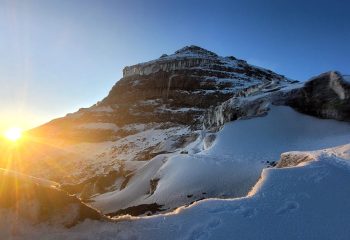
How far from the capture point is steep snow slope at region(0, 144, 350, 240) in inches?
345

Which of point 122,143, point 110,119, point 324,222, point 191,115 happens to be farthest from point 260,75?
point 324,222

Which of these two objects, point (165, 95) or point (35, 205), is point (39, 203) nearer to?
point (35, 205)

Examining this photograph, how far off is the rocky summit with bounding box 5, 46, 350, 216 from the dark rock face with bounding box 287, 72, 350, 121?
0.25 ft

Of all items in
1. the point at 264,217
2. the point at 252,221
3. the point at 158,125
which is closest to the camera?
the point at 252,221

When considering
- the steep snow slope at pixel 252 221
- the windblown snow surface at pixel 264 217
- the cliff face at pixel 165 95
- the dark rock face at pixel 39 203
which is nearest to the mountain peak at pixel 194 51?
the cliff face at pixel 165 95

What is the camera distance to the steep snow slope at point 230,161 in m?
20.4

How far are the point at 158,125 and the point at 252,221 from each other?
86.4 m

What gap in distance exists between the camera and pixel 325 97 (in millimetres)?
31078

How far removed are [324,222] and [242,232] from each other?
6.35ft

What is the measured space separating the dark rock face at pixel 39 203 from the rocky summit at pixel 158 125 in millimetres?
10535

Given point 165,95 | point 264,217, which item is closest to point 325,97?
point 264,217

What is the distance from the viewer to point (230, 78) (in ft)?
364

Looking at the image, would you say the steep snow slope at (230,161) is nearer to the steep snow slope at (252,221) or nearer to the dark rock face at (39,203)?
the steep snow slope at (252,221)

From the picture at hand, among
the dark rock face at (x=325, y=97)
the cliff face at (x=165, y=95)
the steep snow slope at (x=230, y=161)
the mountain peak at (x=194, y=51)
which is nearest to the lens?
the steep snow slope at (x=230, y=161)
